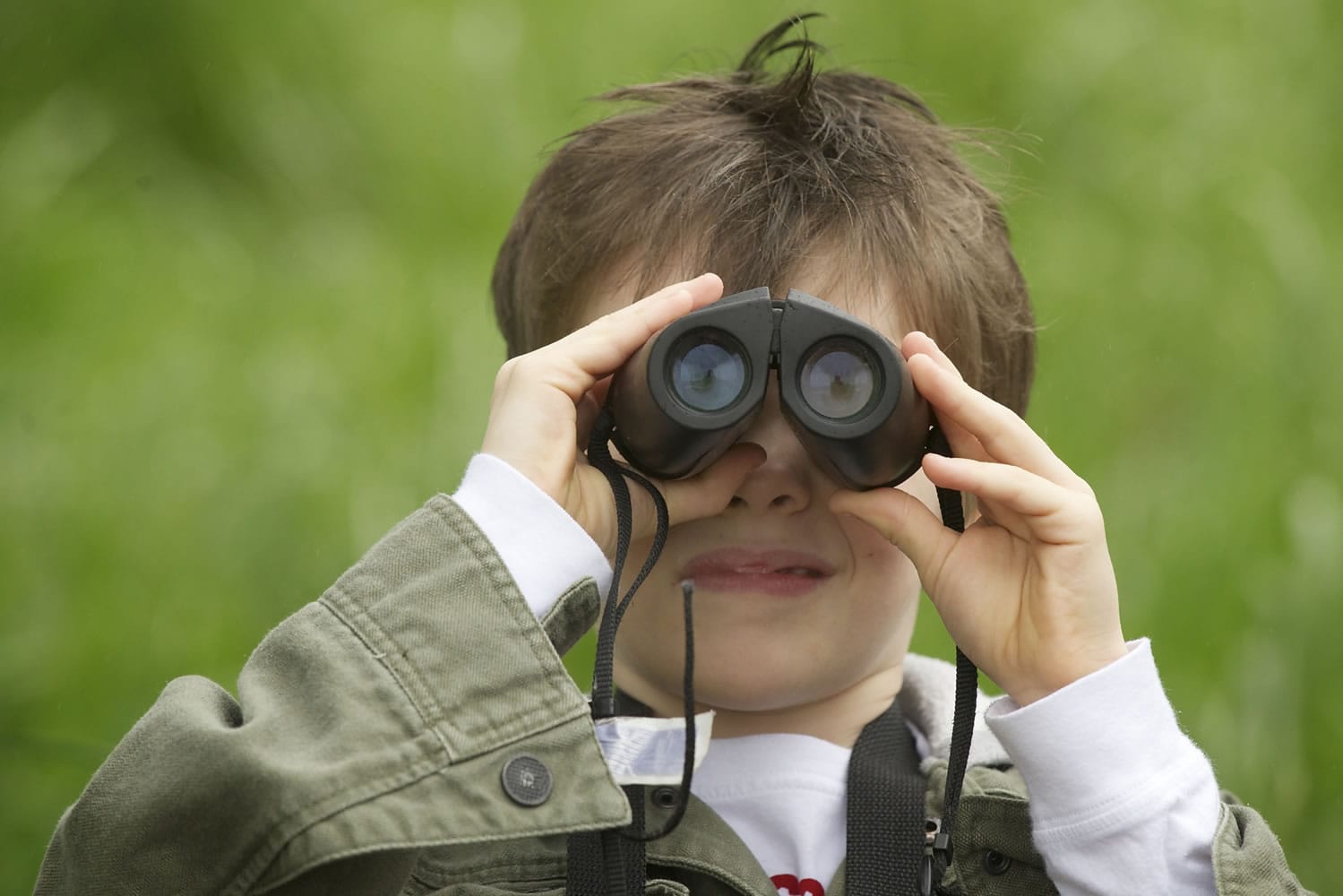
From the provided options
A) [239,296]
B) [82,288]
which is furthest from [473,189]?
[82,288]

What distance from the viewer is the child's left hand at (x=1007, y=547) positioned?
4.79 feet

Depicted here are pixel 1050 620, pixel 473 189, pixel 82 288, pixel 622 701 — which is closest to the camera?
pixel 1050 620

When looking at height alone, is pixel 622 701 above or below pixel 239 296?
below

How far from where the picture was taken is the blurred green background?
2.67 metres

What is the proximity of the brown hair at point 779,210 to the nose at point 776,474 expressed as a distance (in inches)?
6.2

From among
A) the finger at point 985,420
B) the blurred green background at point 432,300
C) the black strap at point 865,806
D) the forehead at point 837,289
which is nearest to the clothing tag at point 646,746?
the black strap at point 865,806

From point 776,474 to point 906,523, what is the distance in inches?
5.7

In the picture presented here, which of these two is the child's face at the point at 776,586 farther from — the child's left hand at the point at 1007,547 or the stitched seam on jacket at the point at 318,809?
the stitched seam on jacket at the point at 318,809

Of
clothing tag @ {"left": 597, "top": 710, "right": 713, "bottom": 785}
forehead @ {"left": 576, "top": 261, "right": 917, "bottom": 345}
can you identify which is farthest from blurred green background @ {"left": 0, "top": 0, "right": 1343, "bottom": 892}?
clothing tag @ {"left": 597, "top": 710, "right": 713, "bottom": 785}

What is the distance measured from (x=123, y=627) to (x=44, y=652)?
0.44ft

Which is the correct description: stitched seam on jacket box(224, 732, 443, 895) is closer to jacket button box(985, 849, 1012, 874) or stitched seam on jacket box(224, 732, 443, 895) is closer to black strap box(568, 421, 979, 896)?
black strap box(568, 421, 979, 896)

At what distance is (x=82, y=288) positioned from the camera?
3.15 m

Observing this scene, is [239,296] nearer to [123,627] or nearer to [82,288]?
[82,288]

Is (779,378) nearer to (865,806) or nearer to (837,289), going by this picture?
(837,289)
